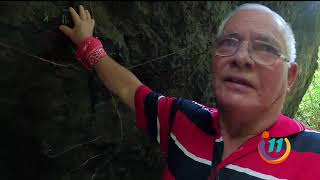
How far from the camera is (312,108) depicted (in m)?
5.71

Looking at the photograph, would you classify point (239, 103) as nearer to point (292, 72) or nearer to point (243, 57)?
point (243, 57)

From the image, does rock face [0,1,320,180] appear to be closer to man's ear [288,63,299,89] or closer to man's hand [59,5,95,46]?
man's hand [59,5,95,46]

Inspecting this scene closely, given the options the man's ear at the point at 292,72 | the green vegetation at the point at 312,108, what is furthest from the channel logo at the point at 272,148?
the green vegetation at the point at 312,108

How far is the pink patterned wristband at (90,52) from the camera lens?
1864mm

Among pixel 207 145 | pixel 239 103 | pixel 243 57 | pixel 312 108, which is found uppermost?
pixel 243 57

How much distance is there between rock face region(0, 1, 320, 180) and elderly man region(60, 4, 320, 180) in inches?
7.0

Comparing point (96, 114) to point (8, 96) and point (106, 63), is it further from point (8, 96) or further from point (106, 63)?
point (8, 96)

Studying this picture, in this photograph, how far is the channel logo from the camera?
1531 millimetres

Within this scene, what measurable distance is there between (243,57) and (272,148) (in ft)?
1.23

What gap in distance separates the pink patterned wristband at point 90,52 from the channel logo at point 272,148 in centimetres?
85

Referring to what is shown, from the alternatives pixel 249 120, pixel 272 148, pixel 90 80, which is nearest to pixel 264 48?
pixel 249 120

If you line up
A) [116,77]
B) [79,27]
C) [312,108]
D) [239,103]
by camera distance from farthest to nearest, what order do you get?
[312,108]
[116,77]
[79,27]
[239,103]

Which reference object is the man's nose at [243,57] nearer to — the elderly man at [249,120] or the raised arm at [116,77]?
the elderly man at [249,120]

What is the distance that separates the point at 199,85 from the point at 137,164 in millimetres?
660
